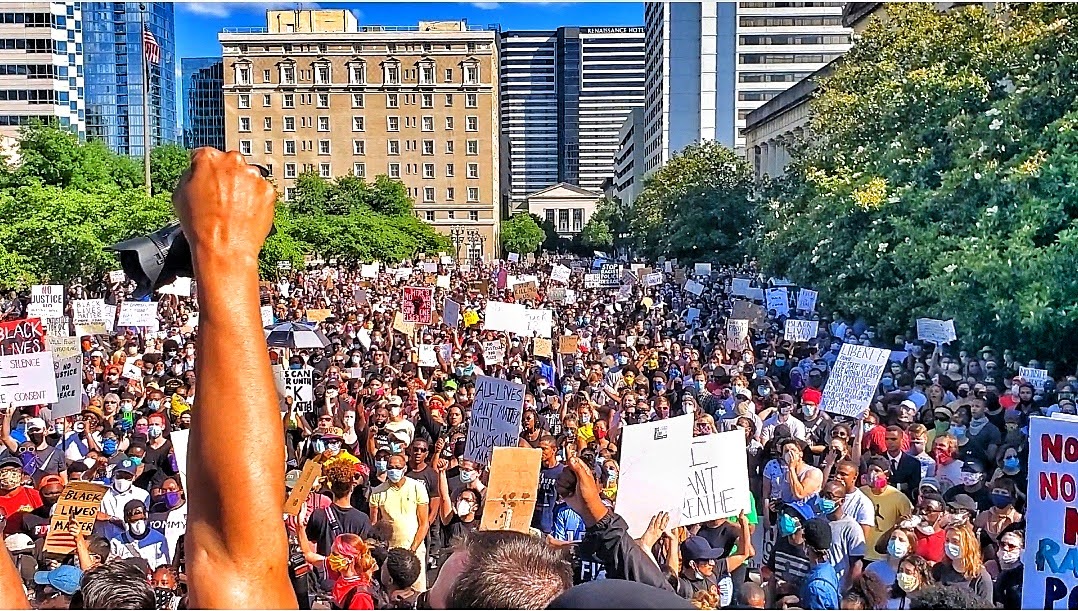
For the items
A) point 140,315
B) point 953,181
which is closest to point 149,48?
point 140,315

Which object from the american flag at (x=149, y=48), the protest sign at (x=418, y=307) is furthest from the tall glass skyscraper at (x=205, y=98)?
the protest sign at (x=418, y=307)

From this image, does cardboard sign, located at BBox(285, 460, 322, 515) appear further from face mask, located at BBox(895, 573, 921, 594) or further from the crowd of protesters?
face mask, located at BBox(895, 573, 921, 594)

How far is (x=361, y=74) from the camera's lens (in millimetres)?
109875

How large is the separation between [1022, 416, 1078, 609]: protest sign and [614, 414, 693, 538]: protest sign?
1838mm

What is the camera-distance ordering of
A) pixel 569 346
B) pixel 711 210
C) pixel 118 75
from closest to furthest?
pixel 569 346 → pixel 711 210 → pixel 118 75

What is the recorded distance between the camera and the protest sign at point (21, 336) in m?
13.8

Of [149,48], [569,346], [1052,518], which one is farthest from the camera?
[149,48]

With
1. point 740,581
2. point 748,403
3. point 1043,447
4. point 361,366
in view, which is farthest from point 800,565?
point 361,366

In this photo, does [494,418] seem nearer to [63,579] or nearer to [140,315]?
[63,579]

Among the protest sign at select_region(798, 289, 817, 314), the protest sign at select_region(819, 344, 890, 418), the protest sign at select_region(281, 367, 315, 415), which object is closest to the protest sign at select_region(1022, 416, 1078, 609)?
the protest sign at select_region(819, 344, 890, 418)

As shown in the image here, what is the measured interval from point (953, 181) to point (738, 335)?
372 cm

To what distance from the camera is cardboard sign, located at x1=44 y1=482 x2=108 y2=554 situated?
6.35 meters

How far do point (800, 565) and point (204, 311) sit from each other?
5.09m

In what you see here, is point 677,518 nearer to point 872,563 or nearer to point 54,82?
point 872,563
